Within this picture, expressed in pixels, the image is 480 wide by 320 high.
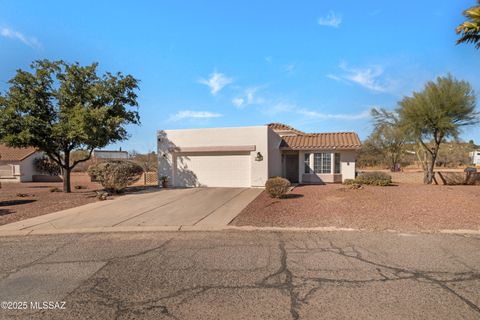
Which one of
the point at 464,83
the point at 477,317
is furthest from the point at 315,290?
the point at 464,83

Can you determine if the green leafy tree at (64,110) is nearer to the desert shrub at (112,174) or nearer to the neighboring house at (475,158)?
the desert shrub at (112,174)

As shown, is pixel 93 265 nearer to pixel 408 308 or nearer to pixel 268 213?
pixel 408 308

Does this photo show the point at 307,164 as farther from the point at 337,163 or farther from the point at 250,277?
the point at 250,277

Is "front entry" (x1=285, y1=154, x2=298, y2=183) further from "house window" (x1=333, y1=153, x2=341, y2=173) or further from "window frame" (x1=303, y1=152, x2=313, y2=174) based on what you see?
"house window" (x1=333, y1=153, x2=341, y2=173)

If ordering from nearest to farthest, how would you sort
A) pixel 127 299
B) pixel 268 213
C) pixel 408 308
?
pixel 408 308 → pixel 127 299 → pixel 268 213

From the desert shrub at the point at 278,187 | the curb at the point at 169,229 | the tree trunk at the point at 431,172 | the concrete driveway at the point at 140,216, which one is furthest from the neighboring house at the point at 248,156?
the curb at the point at 169,229

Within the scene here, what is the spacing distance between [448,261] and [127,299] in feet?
17.1

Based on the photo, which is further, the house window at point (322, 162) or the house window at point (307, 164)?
the house window at point (307, 164)

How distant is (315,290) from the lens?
13.1ft

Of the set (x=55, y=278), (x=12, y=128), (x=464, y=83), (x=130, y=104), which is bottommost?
(x=55, y=278)

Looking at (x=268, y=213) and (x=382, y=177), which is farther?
(x=382, y=177)

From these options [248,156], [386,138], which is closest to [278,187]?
[248,156]

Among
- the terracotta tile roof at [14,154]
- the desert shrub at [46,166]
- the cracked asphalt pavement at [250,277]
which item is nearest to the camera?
the cracked asphalt pavement at [250,277]

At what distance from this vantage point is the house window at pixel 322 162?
66.1ft
